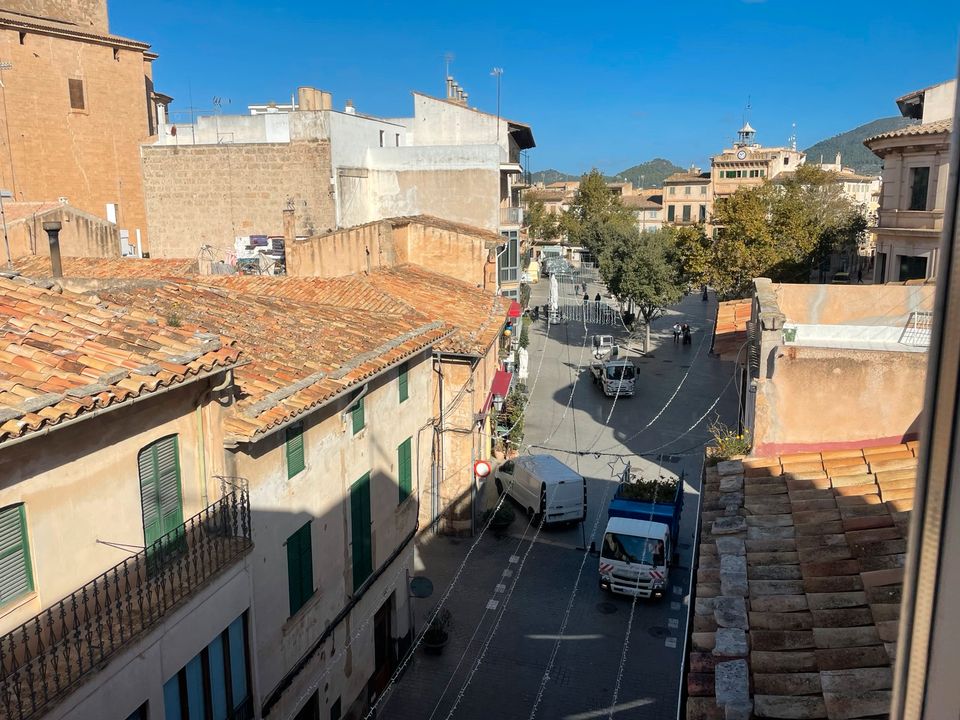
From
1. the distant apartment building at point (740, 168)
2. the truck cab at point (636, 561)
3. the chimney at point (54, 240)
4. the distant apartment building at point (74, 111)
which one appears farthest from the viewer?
the distant apartment building at point (740, 168)

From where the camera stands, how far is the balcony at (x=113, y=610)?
19.5ft

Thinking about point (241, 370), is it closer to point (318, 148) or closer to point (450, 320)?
point (450, 320)

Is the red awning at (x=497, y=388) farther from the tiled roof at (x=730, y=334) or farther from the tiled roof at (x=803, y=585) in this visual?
the tiled roof at (x=803, y=585)

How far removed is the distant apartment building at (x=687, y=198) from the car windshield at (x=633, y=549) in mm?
65754

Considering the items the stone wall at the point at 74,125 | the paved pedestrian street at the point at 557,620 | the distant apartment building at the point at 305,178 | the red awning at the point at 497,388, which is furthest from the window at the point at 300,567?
the stone wall at the point at 74,125

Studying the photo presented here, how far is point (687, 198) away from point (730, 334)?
6959 cm

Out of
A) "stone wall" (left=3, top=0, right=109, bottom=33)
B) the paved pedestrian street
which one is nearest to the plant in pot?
the paved pedestrian street

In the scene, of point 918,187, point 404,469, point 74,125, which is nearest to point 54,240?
point 404,469

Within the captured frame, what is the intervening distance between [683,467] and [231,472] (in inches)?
661

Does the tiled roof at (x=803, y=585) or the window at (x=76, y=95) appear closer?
the tiled roof at (x=803, y=585)

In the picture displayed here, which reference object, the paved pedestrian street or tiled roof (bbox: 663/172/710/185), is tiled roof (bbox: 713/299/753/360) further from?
tiled roof (bbox: 663/172/710/185)

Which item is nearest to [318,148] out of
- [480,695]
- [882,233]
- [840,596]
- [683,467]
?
[683,467]

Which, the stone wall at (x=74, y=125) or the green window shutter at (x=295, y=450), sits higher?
the stone wall at (x=74, y=125)

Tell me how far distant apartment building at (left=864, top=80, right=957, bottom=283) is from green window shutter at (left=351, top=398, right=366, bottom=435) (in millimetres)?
14848
